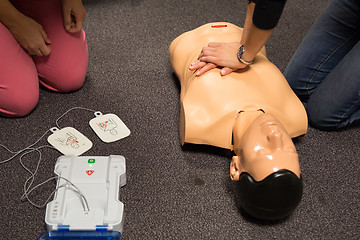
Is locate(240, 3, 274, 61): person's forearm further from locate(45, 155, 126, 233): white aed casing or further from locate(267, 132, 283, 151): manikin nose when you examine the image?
locate(45, 155, 126, 233): white aed casing

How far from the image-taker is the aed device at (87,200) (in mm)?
1113

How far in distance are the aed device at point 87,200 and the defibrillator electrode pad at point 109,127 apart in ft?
0.48

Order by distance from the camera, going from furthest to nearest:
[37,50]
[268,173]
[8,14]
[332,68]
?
1. [332,68]
2. [37,50]
3. [8,14]
4. [268,173]

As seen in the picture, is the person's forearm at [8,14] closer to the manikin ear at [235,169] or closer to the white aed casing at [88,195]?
the white aed casing at [88,195]

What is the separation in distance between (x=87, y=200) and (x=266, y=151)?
592 millimetres

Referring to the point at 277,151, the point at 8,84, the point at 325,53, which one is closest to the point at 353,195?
the point at 277,151

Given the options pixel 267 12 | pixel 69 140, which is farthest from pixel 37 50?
pixel 267 12

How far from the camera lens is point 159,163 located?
54.1 inches

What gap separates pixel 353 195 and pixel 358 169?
133 millimetres

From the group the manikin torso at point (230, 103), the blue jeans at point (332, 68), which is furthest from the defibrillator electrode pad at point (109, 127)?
the blue jeans at point (332, 68)

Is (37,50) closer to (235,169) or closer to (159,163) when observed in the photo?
(159,163)

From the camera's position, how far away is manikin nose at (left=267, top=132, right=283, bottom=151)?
1043mm

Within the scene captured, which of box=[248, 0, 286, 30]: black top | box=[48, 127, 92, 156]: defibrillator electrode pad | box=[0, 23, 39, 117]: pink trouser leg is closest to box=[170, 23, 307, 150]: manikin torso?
box=[248, 0, 286, 30]: black top

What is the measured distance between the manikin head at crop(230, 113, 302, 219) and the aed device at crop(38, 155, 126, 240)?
41 cm
